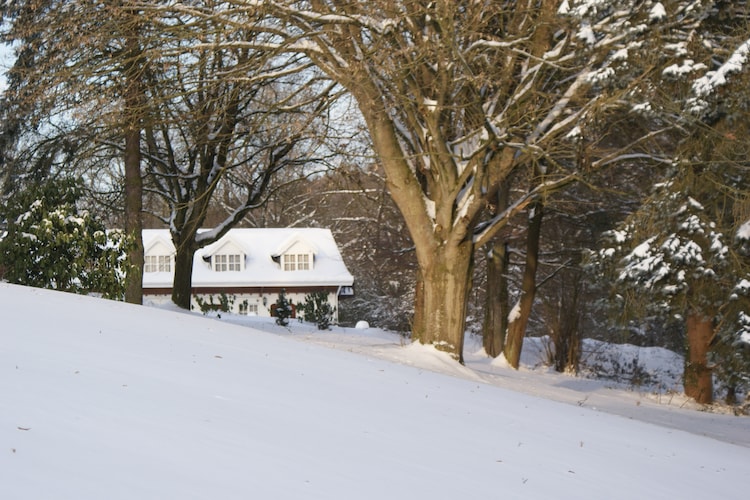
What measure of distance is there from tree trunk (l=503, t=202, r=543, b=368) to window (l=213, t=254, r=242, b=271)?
24.8 meters

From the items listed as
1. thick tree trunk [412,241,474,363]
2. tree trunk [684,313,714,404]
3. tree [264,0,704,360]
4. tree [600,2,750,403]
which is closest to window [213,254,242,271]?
tree [600,2,750,403]

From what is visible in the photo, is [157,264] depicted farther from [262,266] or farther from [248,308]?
[262,266]

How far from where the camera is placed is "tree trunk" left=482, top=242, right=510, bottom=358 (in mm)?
22031

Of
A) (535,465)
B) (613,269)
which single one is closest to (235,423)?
(535,465)

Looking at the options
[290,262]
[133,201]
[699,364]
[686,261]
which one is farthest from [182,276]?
[290,262]

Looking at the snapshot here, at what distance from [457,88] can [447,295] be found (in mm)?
3382

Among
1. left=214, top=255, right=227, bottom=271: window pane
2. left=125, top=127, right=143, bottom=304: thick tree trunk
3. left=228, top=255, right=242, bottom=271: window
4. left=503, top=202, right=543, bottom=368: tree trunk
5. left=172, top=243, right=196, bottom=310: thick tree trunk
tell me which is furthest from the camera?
left=228, top=255, right=242, bottom=271: window

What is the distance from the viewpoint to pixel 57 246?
13.6 m

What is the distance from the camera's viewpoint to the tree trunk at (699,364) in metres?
17.7

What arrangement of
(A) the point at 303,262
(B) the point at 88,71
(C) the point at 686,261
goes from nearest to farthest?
(B) the point at 88,71 → (C) the point at 686,261 → (A) the point at 303,262

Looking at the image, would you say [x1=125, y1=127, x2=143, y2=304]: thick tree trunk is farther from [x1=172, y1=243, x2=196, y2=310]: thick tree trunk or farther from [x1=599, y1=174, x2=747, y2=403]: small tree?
[x1=599, y1=174, x2=747, y2=403]: small tree

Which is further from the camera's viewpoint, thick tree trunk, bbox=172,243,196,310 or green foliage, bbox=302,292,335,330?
green foliage, bbox=302,292,335,330

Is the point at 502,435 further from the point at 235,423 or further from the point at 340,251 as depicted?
the point at 340,251

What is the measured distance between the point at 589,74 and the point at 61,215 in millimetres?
8536
